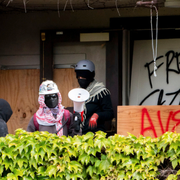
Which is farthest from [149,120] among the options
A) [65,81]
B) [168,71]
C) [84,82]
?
[65,81]

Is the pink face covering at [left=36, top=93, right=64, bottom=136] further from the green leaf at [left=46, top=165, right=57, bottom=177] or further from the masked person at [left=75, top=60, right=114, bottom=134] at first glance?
the green leaf at [left=46, top=165, right=57, bottom=177]

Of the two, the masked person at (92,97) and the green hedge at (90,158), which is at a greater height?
the masked person at (92,97)

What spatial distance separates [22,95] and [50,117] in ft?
9.37

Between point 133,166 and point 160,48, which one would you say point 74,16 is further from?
point 133,166

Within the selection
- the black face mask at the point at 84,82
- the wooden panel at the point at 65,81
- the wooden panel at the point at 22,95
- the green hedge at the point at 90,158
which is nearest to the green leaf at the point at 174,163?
the green hedge at the point at 90,158

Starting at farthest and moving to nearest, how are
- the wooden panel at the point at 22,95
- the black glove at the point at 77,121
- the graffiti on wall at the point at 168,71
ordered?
1. the wooden panel at the point at 22,95
2. the graffiti on wall at the point at 168,71
3. the black glove at the point at 77,121

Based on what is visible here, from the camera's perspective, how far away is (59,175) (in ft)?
9.75

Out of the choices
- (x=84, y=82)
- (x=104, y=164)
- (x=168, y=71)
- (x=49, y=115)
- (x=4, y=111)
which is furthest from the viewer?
(x=168, y=71)

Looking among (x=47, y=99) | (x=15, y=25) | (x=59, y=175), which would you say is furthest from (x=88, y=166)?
(x=15, y=25)

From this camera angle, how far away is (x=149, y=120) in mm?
3824

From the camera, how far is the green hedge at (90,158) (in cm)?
293

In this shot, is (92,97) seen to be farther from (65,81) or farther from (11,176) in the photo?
(65,81)

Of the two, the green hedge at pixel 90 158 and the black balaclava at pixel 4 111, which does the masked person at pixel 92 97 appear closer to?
the black balaclava at pixel 4 111

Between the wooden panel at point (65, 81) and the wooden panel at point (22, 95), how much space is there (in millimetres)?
390
